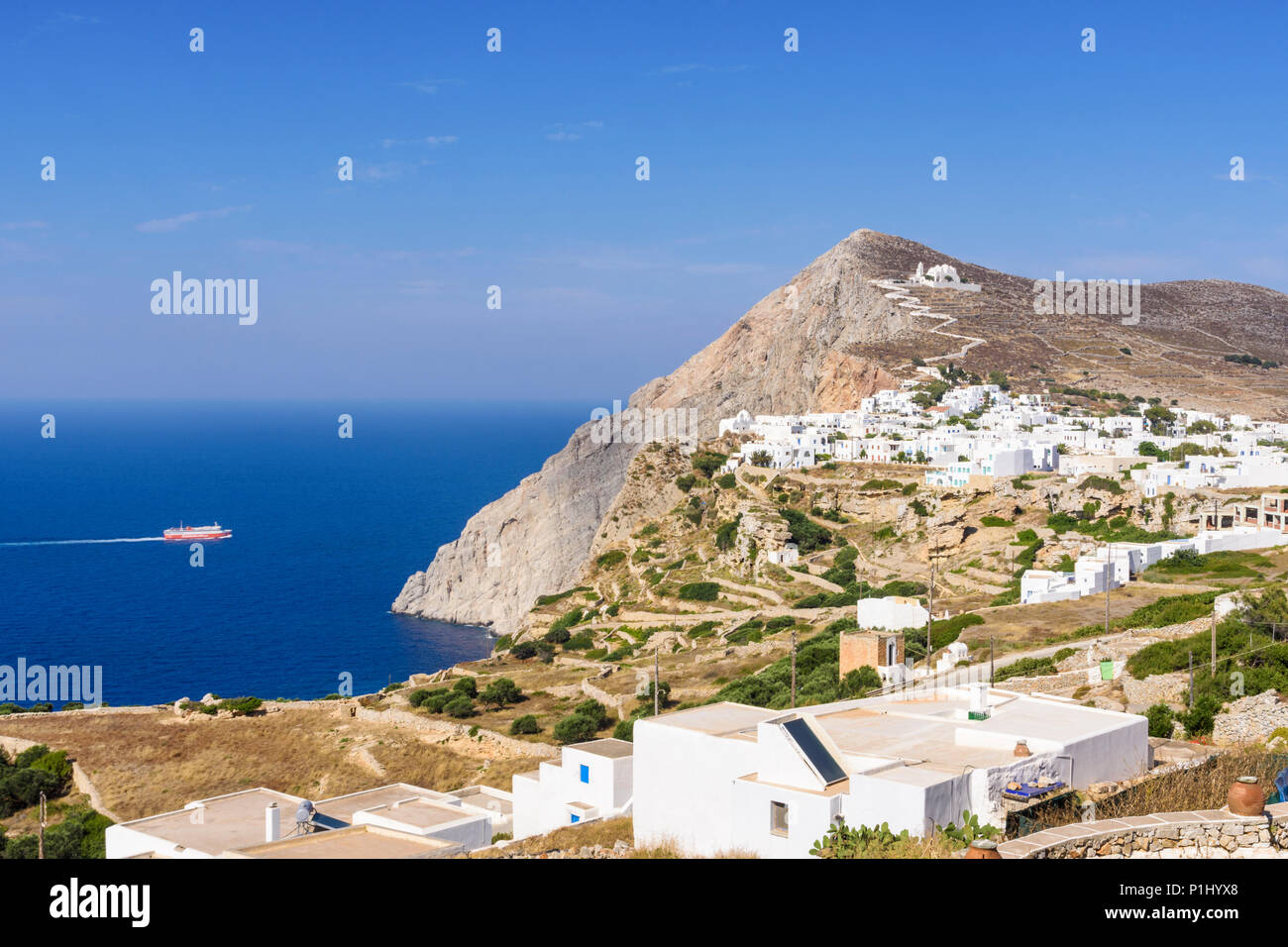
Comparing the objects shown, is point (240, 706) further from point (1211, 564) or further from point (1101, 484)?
point (1101, 484)

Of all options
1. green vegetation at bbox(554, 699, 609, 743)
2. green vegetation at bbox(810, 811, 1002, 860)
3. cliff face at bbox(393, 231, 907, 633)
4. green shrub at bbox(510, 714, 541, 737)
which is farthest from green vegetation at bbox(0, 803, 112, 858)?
cliff face at bbox(393, 231, 907, 633)

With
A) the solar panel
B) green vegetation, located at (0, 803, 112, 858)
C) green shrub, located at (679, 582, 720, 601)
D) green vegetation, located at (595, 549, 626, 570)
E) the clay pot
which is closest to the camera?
the clay pot

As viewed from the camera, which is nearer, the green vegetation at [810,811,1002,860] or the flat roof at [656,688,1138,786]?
the green vegetation at [810,811,1002,860]

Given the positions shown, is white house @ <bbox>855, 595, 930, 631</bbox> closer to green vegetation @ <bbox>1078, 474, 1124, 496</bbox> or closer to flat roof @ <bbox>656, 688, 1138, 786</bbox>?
green vegetation @ <bbox>1078, 474, 1124, 496</bbox>

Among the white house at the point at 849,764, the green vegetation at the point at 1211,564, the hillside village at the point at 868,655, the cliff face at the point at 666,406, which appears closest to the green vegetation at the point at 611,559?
the hillside village at the point at 868,655

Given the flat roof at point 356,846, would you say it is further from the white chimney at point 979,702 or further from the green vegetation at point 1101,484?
the green vegetation at point 1101,484

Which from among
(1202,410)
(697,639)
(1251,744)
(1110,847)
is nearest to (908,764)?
(1110,847)

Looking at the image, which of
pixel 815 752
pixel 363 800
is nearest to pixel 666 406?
pixel 363 800
